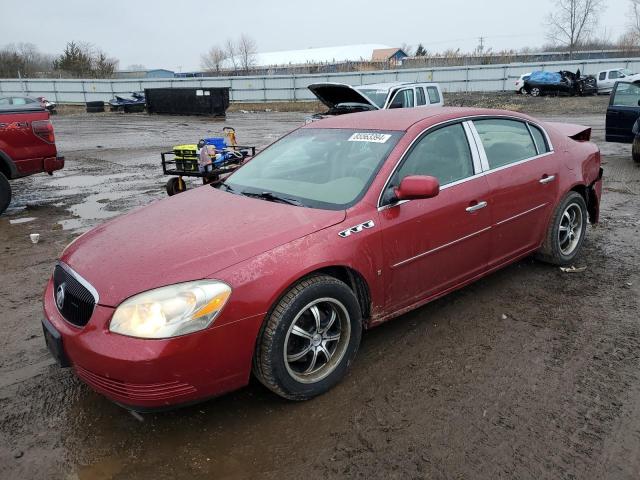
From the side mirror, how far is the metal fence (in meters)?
35.3

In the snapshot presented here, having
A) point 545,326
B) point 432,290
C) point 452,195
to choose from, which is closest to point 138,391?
point 432,290

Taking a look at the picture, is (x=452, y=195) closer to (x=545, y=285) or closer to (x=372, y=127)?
(x=372, y=127)

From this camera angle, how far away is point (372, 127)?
379cm

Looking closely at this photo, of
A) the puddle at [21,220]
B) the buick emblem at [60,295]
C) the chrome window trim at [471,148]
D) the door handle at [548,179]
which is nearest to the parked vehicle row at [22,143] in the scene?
the puddle at [21,220]

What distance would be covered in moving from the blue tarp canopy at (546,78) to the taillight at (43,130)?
2938 centimetres

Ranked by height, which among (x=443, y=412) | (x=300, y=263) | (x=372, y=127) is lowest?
(x=443, y=412)

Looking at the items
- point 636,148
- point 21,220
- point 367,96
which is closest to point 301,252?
point 21,220

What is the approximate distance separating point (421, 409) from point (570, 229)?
9.53ft

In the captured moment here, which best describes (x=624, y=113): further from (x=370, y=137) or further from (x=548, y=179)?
(x=370, y=137)

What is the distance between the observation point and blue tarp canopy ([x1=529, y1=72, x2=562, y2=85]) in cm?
2991

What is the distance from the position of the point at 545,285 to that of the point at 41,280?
469 centimetres

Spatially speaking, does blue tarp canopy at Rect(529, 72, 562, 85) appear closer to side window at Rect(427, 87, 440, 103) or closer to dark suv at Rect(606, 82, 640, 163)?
side window at Rect(427, 87, 440, 103)

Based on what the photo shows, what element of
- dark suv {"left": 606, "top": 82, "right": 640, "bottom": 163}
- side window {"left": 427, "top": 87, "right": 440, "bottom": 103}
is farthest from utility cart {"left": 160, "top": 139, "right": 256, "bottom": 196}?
side window {"left": 427, "top": 87, "right": 440, "bottom": 103}

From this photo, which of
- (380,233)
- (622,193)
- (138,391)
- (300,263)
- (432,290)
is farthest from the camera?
(622,193)
